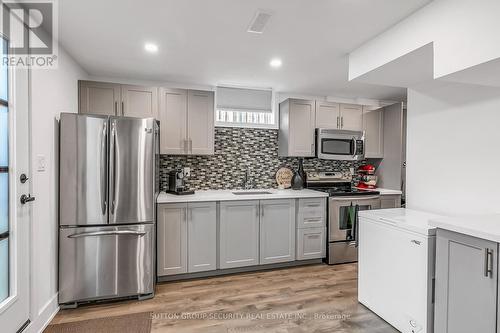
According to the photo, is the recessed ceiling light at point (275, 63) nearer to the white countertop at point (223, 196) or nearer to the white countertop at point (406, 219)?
the white countertop at point (223, 196)

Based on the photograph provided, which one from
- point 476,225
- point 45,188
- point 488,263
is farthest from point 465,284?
point 45,188

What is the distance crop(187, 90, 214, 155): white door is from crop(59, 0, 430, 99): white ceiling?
27cm

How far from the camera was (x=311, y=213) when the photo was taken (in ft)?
11.3

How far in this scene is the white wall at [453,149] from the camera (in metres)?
1.96

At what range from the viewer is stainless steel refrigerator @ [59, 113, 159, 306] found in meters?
2.38

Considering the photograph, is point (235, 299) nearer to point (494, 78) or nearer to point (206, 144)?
point (206, 144)

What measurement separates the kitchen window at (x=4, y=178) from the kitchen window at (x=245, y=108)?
2354 millimetres

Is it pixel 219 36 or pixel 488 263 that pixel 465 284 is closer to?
pixel 488 263

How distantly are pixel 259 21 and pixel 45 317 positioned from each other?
9.48 feet

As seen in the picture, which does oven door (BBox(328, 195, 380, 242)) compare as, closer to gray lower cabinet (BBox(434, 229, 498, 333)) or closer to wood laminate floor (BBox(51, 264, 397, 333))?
wood laminate floor (BBox(51, 264, 397, 333))

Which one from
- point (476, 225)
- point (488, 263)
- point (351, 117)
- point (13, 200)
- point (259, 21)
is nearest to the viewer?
point (488, 263)

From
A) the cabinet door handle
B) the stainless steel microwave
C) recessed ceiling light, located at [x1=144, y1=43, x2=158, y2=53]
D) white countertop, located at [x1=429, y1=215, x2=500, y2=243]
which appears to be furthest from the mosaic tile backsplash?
the cabinet door handle

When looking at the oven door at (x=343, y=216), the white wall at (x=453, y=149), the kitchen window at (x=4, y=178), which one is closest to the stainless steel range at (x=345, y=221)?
the oven door at (x=343, y=216)

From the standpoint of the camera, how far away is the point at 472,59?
1.52m
